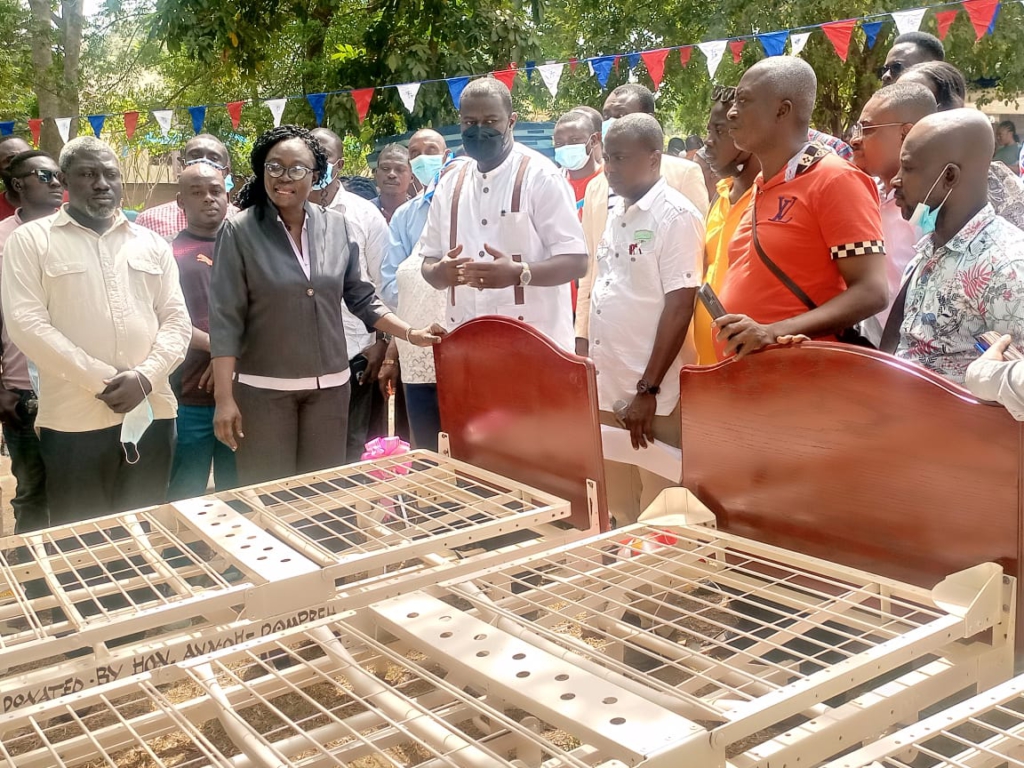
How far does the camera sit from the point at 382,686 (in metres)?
1.84

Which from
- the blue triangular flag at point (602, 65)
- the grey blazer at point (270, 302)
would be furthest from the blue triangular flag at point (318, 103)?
the grey blazer at point (270, 302)

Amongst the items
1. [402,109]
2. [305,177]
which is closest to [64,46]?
[402,109]

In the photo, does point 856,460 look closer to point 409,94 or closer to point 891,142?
point 891,142

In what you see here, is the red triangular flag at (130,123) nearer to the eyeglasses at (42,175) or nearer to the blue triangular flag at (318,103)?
the blue triangular flag at (318,103)

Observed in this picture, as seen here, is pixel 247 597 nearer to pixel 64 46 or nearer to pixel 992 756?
pixel 992 756

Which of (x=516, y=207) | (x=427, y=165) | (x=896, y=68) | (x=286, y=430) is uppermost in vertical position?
(x=896, y=68)

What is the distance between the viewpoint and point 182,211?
206 inches

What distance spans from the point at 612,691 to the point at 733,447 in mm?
1021

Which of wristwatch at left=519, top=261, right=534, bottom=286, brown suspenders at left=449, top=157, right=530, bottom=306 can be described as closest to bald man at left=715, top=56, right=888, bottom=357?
wristwatch at left=519, top=261, right=534, bottom=286

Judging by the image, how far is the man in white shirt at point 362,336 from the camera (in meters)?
4.93

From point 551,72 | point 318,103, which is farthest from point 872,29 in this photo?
point 318,103

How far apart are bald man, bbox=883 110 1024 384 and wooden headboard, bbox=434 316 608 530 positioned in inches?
35.6

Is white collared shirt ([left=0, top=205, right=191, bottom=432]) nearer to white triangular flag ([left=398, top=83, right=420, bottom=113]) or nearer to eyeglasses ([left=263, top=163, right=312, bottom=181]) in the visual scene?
eyeglasses ([left=263, top=163, right=312, bottom=181])

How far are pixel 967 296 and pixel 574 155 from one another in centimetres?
342
